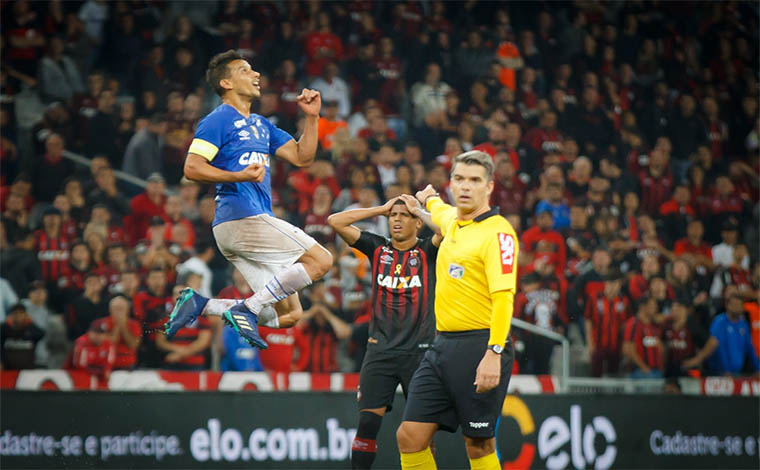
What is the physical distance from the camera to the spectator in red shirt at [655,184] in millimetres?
15453

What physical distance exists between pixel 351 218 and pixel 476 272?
186cm

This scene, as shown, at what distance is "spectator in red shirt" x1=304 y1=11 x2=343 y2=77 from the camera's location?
15.8 metres

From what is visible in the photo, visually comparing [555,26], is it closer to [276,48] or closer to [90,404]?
[276,48]

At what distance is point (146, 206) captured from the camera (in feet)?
43.5

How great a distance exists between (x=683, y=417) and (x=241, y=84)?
6.39 meters

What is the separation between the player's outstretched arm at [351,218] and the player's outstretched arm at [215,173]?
121 centimetres

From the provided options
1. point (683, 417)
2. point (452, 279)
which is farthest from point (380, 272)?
point (683, 417)

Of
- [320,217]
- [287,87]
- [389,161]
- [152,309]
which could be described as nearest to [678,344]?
[389,161]

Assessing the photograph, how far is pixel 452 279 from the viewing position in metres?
6.58

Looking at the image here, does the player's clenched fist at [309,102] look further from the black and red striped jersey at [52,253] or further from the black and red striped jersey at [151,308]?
the black and red striped jersey at [52,253]

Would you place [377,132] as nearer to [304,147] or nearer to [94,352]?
[94,352]

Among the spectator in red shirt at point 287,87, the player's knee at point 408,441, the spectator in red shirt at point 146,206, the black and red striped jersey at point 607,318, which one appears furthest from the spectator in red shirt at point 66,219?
the player's knee at point 408,441

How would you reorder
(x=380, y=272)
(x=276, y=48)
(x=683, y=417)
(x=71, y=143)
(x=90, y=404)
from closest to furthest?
(x=380, y=272) → (x=90, y=404) → (x=683, y=417) → (x=71, y=143) → (x=276, y=48)

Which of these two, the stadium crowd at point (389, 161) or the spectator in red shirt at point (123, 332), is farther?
the stadium crowd at point (389, 161)
